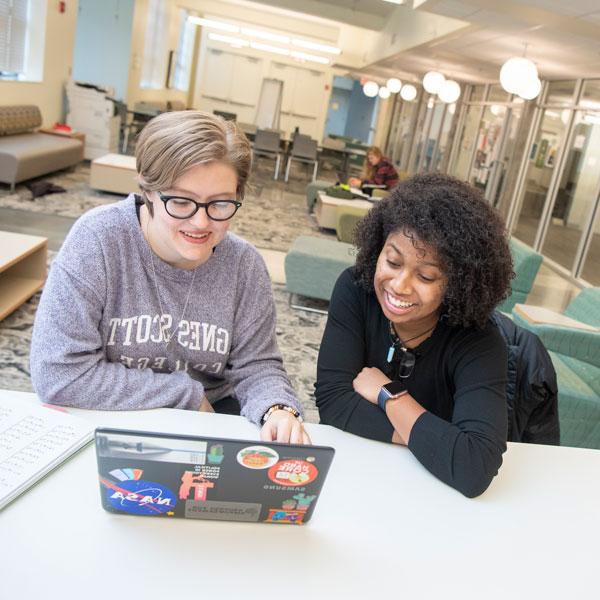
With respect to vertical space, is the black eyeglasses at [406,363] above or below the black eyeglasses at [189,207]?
below

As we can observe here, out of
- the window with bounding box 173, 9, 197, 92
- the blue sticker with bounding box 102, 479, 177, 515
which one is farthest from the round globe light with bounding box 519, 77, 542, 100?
the window with bounding box 173, 9, 197, 92

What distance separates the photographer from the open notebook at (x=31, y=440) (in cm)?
105

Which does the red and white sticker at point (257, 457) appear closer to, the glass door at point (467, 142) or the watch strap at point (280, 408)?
the watch strap at point (280, 408)

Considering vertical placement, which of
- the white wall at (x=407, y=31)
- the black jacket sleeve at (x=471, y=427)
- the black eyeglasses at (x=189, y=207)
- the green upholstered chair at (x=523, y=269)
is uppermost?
the white wall at (x=407, y=31)

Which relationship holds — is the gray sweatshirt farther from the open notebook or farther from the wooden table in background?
the wooden table in background

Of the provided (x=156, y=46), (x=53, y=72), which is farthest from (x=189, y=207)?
(x=156, y=46)

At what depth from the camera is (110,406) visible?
53.7 inches

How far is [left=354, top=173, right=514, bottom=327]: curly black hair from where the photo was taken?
151 cm

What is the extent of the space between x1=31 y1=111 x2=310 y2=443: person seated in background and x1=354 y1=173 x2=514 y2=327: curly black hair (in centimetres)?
43

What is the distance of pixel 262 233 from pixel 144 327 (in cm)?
587

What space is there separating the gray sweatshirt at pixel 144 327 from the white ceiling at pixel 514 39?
4317mm

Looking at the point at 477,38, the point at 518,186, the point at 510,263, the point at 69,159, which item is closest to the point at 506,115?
the point at 518,186

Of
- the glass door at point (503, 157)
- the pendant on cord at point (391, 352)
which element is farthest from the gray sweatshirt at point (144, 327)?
the glass door at point (503, 157)

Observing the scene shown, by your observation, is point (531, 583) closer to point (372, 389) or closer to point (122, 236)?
point (372, 389)
